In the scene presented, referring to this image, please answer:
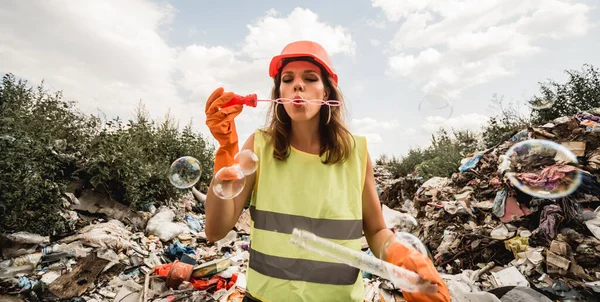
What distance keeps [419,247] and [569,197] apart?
4540 mm

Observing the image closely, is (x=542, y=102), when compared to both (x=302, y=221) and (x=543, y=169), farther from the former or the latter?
(x=302, y=221)

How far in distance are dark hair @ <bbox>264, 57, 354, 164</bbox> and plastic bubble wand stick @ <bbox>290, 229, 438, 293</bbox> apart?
45 cm

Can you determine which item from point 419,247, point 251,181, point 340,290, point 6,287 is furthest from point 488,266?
point 6,287

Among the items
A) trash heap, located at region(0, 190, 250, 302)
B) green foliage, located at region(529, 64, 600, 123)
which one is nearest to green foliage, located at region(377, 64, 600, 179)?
green foliage, located at region(529, 64, 600, 123)

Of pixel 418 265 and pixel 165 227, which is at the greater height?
pixel 418 265

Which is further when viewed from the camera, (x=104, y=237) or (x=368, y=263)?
(x=104, y=237)

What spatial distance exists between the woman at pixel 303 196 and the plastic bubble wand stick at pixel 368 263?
4 cm

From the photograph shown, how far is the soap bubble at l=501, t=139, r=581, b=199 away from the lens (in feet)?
14.5

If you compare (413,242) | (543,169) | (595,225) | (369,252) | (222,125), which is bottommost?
(369,252)

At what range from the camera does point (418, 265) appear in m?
1.19

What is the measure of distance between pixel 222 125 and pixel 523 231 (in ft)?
15.9

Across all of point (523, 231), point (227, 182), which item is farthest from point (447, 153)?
point (227, 182)

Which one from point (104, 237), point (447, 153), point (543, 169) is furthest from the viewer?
point (447, 153)

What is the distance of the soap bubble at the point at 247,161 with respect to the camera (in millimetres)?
1463
